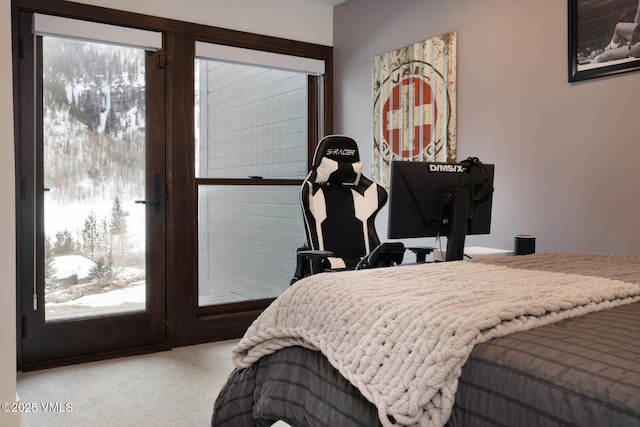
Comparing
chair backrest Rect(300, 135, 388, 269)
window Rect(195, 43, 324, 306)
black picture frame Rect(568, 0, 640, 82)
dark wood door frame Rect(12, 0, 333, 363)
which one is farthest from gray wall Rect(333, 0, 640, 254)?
dark wood door frame Rect(12, 0, 333, 363)

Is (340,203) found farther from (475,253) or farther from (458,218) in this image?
(458,218)

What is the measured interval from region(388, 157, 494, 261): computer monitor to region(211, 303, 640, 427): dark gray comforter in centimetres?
101

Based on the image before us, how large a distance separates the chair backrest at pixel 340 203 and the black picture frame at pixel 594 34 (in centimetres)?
125

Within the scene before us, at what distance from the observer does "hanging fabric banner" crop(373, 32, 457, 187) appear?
11.6 ft

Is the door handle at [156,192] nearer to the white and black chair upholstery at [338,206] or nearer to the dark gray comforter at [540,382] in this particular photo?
the white and black chair upholstery at [338,206]

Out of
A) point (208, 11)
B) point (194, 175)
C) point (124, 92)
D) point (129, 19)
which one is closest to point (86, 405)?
point (194, 175)

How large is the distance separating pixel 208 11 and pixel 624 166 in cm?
281

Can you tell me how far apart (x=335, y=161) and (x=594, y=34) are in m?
1.46

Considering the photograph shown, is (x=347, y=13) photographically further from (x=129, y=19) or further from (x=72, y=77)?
(x=72, y=77)

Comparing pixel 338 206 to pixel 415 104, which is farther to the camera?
pixel 415 104

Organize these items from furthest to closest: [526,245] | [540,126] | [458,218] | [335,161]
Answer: [335,161] < [540,126] < [526,245] < [458,218]

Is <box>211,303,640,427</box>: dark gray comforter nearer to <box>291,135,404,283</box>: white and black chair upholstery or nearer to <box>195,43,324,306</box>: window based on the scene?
<box>291,135,404,283</box>: white and black chair upholstery

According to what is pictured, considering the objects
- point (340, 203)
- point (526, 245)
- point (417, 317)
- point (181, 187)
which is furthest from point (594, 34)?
point (181, 187)

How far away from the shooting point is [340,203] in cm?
328
